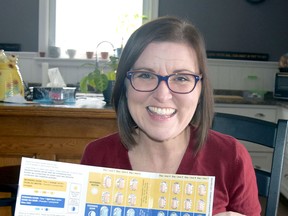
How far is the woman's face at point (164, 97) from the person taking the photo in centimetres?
94

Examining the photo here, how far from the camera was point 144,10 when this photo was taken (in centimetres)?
402

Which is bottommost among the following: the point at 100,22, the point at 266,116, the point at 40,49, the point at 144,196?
the point at 266,116

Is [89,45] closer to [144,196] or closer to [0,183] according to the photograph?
[0,183]

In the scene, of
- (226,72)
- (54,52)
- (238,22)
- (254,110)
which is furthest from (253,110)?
(54,52)

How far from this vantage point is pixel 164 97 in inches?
37.2

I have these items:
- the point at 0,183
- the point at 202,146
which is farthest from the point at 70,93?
the point at 202,146

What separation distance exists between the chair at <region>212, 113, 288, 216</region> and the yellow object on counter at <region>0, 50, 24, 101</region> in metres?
1.15

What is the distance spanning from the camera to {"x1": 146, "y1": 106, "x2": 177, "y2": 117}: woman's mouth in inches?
38.0

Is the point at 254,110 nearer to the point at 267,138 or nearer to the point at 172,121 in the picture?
the point at 267,138

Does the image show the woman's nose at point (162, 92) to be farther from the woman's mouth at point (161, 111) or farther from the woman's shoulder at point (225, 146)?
the woman's shoulder at point (225, 146)

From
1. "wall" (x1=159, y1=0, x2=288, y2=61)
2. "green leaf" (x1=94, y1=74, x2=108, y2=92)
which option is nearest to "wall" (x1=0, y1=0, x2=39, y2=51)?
"wall" (x1=159, y1=0, x2=288, y2=61)

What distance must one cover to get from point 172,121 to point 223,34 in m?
3.19

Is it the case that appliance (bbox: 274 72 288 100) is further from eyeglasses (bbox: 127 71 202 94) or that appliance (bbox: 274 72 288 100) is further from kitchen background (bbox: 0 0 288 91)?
eyeglasses (bbox: 127 71 202 94)

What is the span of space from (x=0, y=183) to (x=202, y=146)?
79cm
